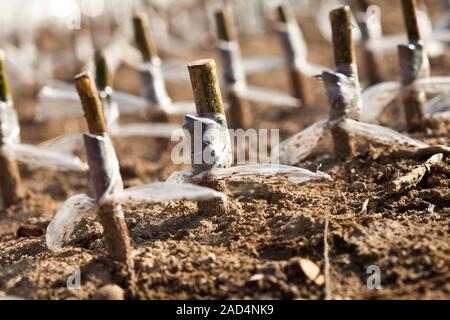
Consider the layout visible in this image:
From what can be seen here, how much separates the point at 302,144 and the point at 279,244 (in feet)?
3.83

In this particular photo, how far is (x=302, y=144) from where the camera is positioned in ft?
13.5

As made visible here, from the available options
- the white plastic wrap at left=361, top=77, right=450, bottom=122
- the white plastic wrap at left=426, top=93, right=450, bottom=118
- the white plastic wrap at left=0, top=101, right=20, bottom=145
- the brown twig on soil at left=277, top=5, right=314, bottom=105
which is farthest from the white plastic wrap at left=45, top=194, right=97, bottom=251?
the brown twig on soil at left=277, top=5, right=314, bottom=105

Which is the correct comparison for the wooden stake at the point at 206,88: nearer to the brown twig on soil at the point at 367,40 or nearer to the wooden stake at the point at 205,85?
the wooden stake at the point at 205,85

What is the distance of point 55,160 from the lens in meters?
4.58

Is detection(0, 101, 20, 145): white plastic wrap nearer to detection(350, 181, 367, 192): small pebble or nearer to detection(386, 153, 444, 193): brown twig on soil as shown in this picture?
detection(350, 181, 367, 192): small pebble

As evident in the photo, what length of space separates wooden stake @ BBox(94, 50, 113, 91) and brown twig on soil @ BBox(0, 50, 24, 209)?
0.73m

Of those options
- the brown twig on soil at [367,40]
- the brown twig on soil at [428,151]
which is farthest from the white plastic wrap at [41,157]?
the brown twig on soil at [367,40]

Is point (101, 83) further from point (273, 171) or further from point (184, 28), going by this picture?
point (184, 28)

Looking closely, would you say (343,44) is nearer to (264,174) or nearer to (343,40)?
(343,40)

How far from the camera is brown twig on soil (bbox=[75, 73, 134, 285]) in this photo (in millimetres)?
2971

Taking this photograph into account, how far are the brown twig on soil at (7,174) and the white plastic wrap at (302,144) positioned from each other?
1.80 meters

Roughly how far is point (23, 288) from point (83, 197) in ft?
1.48

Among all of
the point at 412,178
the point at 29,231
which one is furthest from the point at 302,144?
the point at 29,231
